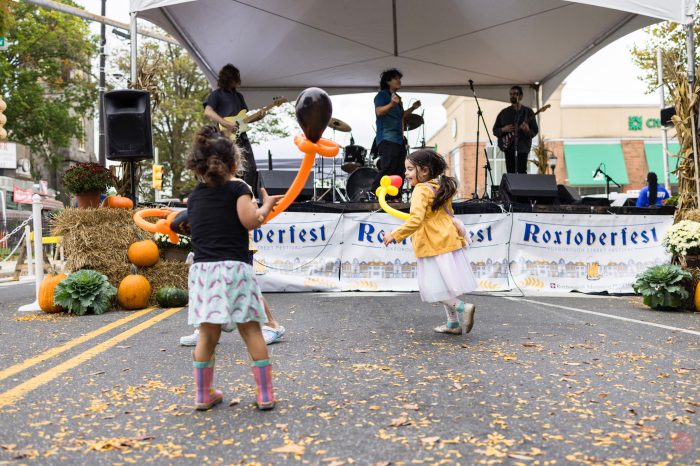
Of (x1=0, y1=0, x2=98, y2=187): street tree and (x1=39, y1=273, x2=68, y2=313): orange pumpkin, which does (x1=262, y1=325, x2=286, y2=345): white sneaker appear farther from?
(x1=0, y1=0, x2=98, y2=187): street tree

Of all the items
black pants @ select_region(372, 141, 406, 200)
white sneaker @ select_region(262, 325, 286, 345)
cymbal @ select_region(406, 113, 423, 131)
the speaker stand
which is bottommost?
white sneaker @ select_region(262, 325, 286, 345)

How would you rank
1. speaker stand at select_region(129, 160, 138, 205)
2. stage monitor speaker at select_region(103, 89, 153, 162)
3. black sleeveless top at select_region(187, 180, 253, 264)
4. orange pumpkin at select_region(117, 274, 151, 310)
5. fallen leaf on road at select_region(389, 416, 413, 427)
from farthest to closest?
speaker stand at select_region(129, 160, 138, 205) < stage monitor speaker at select_region(103, 89, 153, 162) < orange pumpkin at select_region(117, 274, 151, 310) < black sleeveless top at select_region(187, 180, 253, 264) < fallen leaf on road at select_region(389, 416, 413, 427)

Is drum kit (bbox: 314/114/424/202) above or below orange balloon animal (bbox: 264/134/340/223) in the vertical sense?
above

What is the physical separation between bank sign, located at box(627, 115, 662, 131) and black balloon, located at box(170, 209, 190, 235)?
130 feet

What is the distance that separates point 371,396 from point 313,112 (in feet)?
4.79

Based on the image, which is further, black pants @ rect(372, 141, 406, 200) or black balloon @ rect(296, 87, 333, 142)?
black pants @ rect(372, 141, 406, 200)

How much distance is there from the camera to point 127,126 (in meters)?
8.51

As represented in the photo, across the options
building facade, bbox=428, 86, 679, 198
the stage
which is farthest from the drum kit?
building facade, bbox=428, 86, 679, 198

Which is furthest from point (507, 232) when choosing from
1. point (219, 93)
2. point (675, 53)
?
point (219, 93)

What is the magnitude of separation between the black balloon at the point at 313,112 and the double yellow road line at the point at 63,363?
2.01 meters

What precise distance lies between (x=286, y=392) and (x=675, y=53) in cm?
832

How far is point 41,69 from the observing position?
3259 cm

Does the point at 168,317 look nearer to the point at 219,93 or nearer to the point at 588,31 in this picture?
the point at 219,93

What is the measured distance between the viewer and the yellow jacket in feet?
16.6
